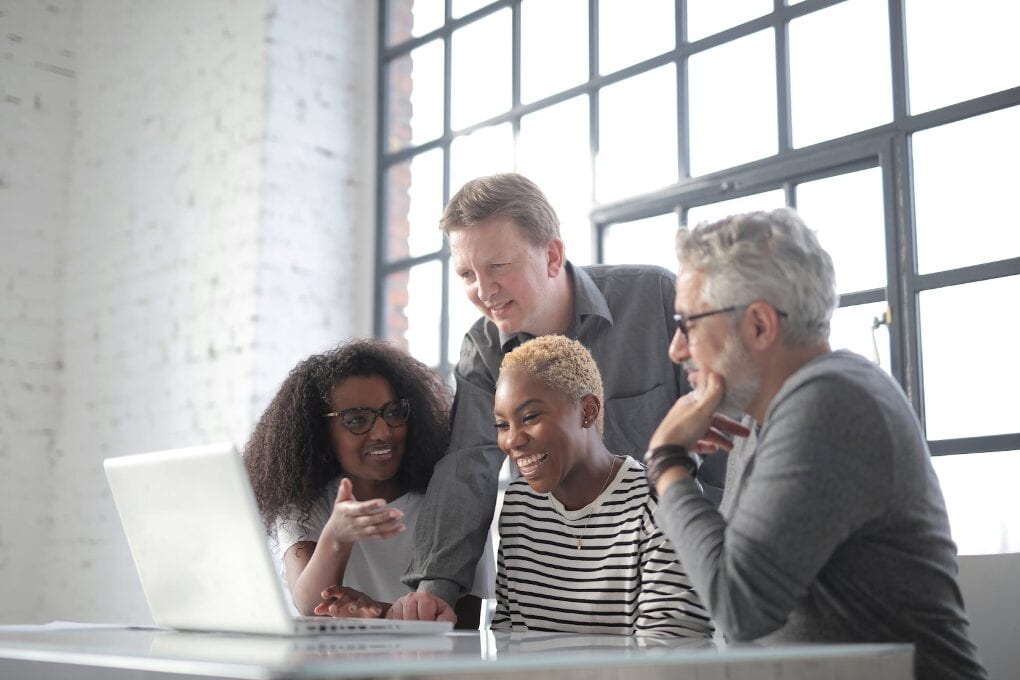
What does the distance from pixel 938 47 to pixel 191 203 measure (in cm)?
339

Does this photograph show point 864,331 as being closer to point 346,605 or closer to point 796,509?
point 346,605

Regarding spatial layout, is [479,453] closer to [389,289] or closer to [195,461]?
[195,461]

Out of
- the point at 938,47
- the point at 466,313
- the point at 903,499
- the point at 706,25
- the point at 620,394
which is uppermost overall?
the point at 706,25

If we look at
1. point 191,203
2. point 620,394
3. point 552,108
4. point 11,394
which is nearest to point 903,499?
point 620,394

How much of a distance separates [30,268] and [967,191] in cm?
460

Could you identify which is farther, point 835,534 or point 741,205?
point 741,205

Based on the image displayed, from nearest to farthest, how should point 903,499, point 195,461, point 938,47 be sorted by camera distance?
point 903,499, point 195,461, point 938,47

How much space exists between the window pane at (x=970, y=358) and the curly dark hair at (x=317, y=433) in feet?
4.61

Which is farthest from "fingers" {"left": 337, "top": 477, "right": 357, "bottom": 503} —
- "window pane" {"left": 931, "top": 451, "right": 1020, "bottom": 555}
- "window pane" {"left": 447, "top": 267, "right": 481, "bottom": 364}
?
"window pane" {"left": 447, "top": 267, "right": 481, "bottom": 364}

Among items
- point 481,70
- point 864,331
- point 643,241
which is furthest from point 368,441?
point 481,70

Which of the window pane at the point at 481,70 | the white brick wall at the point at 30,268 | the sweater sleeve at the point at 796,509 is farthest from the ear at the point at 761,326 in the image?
the white brick wall at the point at 30,268

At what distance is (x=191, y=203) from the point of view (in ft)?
17.8

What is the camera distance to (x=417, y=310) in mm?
5062

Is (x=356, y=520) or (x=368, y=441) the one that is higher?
(x=368, y=441)
